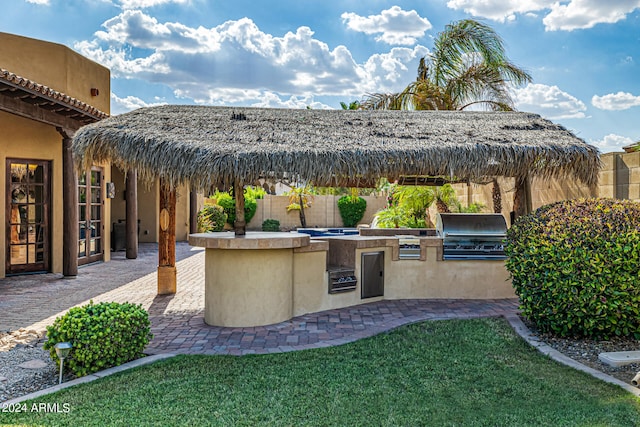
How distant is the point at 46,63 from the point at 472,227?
34.7ft

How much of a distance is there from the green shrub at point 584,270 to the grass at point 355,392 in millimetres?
701

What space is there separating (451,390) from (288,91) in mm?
17374

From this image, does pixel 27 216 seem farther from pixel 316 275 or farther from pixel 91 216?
pixel 316 275

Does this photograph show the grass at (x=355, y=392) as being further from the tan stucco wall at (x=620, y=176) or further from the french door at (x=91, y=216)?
the french door at (x=91, y=216)

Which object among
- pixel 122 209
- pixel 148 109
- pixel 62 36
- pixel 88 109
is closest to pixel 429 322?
pixel 148 109

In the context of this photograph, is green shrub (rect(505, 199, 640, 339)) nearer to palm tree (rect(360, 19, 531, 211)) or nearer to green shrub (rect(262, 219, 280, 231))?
palm tree (rect(360, 19, 531, 211))

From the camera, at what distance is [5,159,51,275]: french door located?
1072 cm

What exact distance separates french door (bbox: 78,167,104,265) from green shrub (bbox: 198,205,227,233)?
7.42m

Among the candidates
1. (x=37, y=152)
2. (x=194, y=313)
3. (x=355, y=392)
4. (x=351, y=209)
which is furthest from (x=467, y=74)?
(x=355, y=392)

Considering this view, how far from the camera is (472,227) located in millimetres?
9055

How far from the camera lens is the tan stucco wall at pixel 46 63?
11.3 meters

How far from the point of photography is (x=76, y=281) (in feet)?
34.4

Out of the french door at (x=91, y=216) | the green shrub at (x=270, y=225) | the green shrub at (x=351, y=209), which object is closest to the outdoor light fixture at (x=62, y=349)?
the french door at (x=91, y=216)

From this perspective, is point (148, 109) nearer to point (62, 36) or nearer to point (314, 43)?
point (62, 36)
